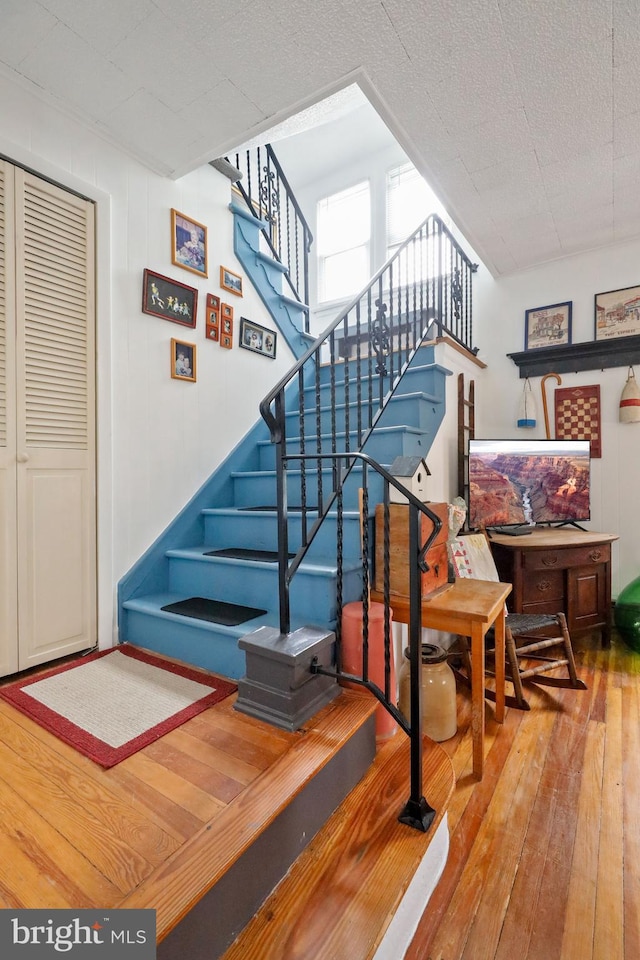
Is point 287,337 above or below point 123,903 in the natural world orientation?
above

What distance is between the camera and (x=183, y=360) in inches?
99.1

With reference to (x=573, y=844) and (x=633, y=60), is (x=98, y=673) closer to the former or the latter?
(x=573, y=844)

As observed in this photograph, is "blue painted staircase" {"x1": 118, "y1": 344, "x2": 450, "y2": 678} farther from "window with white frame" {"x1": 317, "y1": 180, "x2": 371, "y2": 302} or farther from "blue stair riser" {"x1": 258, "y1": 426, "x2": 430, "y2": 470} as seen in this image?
"window with white frame" {"x1": 317, "y1": 180, "x2": 371, "y2": 302}

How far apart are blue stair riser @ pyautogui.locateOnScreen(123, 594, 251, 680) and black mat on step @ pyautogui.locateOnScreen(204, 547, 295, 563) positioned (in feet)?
1.10

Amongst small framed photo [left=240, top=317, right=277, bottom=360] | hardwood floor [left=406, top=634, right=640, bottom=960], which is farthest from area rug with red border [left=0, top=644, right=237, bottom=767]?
small framed photo [left=240, top=317, right=277, bottom=360]

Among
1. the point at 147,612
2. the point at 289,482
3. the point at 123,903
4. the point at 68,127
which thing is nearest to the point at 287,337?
the point at 289,482

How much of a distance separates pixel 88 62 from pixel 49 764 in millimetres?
2541

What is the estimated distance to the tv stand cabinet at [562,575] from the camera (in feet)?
8.94

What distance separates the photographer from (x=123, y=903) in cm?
84

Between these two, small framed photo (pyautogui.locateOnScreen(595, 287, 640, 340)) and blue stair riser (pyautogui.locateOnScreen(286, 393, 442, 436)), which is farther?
small framed photo (pyautogui.locateOnScreen(595, 287, 640, 340))

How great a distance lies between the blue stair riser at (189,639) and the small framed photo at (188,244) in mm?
1915

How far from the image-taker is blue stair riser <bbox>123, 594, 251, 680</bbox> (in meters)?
1.76

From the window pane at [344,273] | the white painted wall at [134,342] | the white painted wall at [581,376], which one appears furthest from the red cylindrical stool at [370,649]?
the window pane at [344,273]

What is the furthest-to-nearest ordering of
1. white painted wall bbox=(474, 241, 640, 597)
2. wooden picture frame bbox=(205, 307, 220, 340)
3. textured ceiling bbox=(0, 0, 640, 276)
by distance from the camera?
white painted wall bbox=(474, 241, 640, 597) → wooden picture frame bbox=(205, 307, 220, 340) → textured ceiling bbox=(0, 0, 640, 276)
